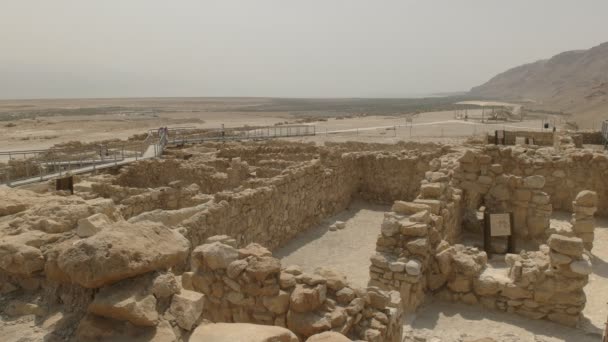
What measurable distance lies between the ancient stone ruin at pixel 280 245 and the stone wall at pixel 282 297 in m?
0.02

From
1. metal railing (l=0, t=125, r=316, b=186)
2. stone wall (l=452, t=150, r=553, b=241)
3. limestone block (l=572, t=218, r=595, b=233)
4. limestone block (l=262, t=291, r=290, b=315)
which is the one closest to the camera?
limestone block (l=262, t=291, r=290, b=315)

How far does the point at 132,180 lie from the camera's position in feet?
53.7

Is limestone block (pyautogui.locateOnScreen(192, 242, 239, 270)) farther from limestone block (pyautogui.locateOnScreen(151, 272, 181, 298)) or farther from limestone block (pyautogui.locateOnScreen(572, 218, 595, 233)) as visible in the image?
limestone block (pyautogui.locateOnScreen(572, 218, 595, 233))

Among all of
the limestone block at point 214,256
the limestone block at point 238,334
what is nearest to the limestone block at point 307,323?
the limestone block at point 214,256

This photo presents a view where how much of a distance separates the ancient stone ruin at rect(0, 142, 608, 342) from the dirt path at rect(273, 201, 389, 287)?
1.19ft

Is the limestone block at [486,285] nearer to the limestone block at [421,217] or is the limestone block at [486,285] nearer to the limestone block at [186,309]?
the limestone block at [421,217]

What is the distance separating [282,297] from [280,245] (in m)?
6.62

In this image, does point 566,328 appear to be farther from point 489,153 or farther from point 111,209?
point 111,209

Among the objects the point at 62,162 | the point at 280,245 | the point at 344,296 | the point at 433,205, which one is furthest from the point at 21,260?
the point at 62,162

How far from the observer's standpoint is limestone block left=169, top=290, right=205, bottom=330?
12.2 feet

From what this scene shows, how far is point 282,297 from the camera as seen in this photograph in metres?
5.08

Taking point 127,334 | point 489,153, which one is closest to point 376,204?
point 489,153

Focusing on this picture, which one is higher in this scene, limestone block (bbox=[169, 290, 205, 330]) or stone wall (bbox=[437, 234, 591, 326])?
limestone block (bbox=[169, 290, 205, 330])

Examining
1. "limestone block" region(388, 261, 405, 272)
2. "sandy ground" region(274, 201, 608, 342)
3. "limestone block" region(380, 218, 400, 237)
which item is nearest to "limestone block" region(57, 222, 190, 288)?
"sandy ground" region(274, 201, 608, 342)
